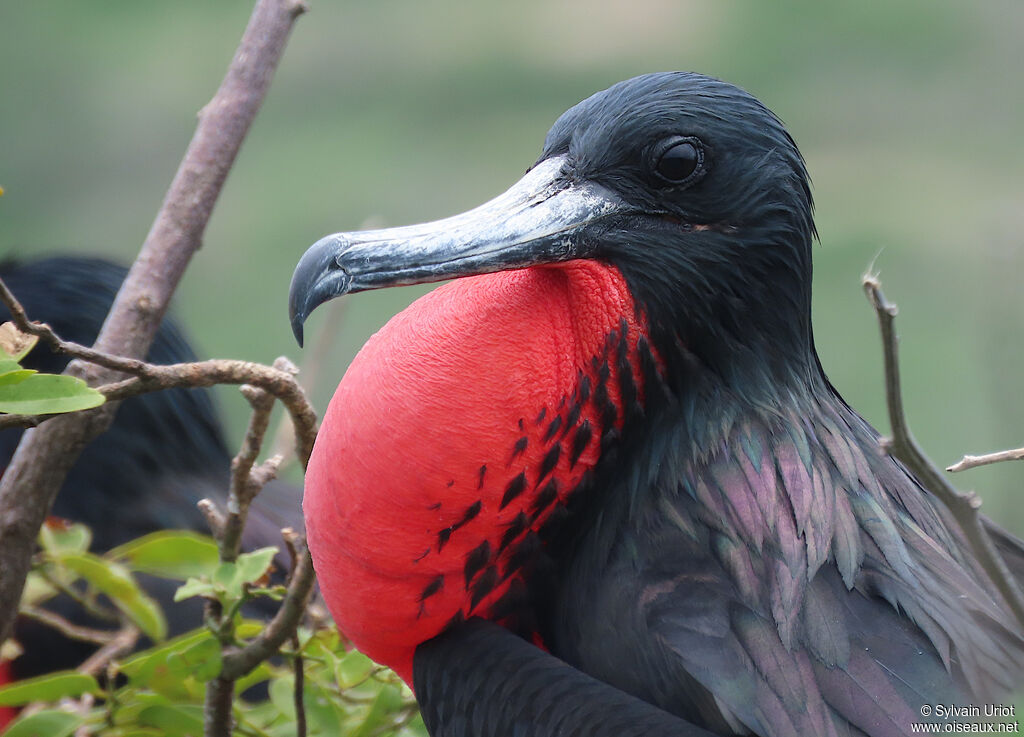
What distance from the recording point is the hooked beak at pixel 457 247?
3.12 feet

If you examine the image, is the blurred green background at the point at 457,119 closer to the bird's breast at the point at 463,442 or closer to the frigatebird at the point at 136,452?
the frigatebird at the point at 136,452

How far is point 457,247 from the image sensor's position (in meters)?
0.95

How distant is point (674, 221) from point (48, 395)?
0.47 meters

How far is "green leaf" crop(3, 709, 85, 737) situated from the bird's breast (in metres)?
0.24

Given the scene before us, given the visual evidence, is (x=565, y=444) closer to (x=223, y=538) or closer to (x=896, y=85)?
(x=223, y=538)

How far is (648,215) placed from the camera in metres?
1.01

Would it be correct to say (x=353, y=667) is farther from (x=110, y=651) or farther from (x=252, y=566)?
(x=110, y=651)

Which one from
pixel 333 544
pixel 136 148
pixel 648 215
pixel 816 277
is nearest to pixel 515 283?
pixel 648 215

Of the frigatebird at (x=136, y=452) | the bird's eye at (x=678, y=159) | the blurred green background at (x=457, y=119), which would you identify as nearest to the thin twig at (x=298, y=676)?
the bird's eye at (x=678, y=159)

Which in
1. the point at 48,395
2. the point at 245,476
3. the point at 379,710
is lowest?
the point at 379,710

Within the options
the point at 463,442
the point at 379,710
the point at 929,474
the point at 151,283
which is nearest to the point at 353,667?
the point at 379,710

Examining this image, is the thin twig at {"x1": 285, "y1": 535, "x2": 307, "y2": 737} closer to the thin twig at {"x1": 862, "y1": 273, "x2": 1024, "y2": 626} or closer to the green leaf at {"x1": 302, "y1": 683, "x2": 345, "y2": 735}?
the green leaf at {"x1": 302, "y1": 683, "x2": 345, "y2": 735}

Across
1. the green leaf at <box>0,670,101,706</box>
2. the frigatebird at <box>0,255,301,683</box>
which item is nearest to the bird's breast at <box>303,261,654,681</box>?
the green leaf at <box>0,670,101,706</box>

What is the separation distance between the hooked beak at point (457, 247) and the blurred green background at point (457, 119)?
2.53 metres
